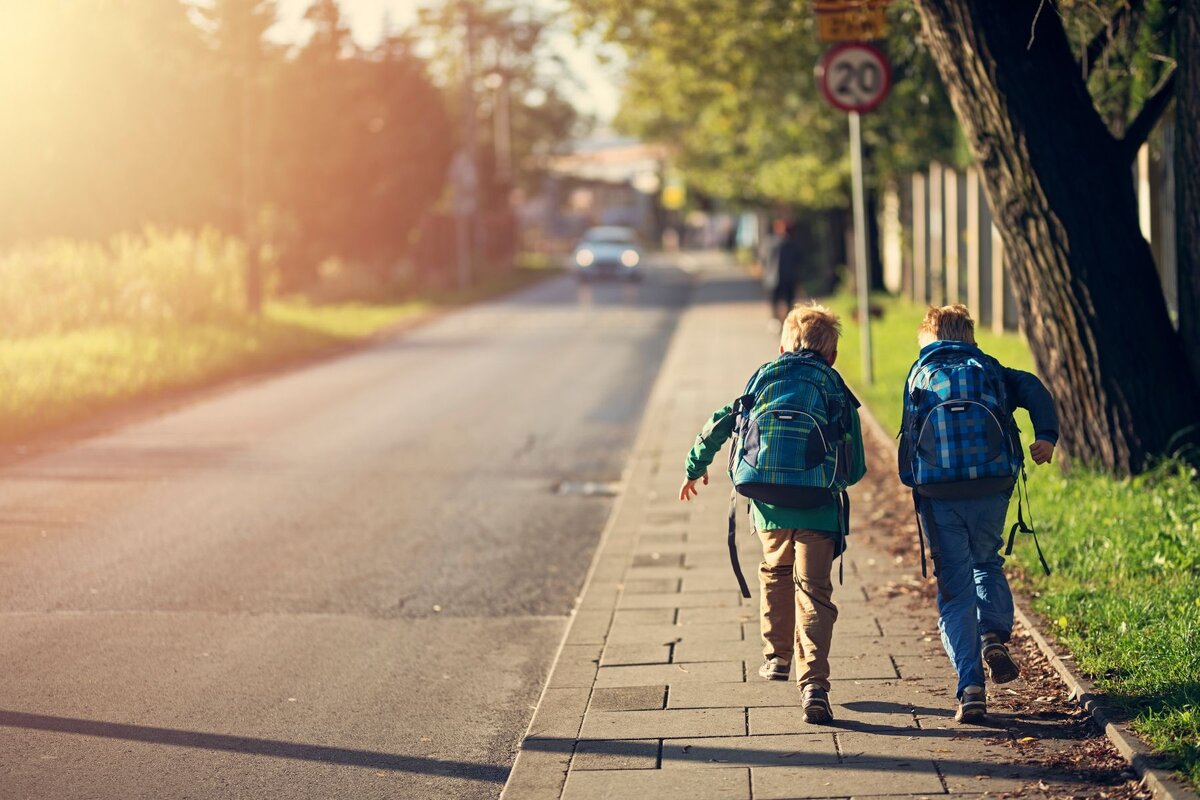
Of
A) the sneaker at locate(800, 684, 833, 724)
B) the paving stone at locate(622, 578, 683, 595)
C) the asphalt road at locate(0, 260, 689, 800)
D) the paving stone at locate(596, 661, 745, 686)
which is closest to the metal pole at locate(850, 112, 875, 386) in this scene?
the asphalt road at locate(0, 260, 689, 800)

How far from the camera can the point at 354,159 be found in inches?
1492

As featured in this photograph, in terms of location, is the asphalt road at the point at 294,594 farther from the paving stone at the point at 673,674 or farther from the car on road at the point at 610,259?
the car on road at the point at 610,259

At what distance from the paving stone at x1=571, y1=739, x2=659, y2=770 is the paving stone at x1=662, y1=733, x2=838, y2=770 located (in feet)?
0.15

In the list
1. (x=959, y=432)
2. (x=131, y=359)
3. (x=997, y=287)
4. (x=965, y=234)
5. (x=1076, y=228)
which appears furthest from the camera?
(x=965, y=234)

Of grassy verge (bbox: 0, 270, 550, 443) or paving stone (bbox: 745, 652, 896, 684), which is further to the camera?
grassy verge (bbox: 0, 270, 550, 443)

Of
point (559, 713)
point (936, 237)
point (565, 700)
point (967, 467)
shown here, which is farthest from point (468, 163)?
point (967, 467)

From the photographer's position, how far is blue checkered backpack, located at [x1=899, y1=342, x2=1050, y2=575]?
5.20 m

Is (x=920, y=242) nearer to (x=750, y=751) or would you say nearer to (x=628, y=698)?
(x=628, y=698)

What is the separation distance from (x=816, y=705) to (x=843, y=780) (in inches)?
23.3

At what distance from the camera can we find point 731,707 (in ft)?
17.8

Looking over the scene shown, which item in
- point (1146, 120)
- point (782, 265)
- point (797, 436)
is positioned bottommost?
point (797, 436)

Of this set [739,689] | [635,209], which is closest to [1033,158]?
[739,689]

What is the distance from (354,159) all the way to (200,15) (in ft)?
36.2

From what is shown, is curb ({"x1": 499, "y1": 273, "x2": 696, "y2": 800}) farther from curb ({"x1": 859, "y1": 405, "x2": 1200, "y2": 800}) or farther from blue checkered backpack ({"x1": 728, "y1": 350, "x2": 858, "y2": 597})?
curb ({"x1": 859, "y1": 405, "x2": 1200, "y2": 800})
